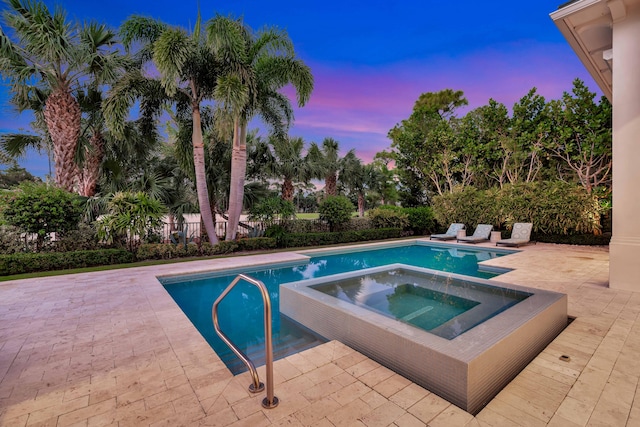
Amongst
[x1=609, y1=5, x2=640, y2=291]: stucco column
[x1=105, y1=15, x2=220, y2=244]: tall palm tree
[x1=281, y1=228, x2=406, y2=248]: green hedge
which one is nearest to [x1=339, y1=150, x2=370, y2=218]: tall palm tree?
[x1=281, y1=228, x2=406, y2=248]: green hedge

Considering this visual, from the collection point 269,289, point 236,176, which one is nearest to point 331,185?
point 236,176

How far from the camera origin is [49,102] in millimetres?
8711

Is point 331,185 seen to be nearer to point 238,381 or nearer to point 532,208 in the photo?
point 532,208

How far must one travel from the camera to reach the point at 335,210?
46.4 feet

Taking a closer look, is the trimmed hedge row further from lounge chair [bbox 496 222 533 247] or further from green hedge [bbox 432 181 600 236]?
green hedge [bbox 432 181 600 236]

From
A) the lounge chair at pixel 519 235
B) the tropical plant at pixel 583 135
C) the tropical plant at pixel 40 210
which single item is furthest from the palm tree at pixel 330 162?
the tropical plant at pixel 40 210

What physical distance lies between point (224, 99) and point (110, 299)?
622cm

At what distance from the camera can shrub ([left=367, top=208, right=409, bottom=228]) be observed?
16.0 metres

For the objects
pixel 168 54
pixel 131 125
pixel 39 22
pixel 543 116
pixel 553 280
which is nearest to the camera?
pixel 553 280

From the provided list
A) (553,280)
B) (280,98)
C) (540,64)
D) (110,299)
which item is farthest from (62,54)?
(540,64)

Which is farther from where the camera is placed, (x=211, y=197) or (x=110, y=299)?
(x=211, y=197)

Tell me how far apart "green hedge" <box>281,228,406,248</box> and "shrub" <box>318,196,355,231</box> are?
2.39 feet

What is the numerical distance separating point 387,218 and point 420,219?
2.24m

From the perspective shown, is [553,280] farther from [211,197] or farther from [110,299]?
[211,197]
